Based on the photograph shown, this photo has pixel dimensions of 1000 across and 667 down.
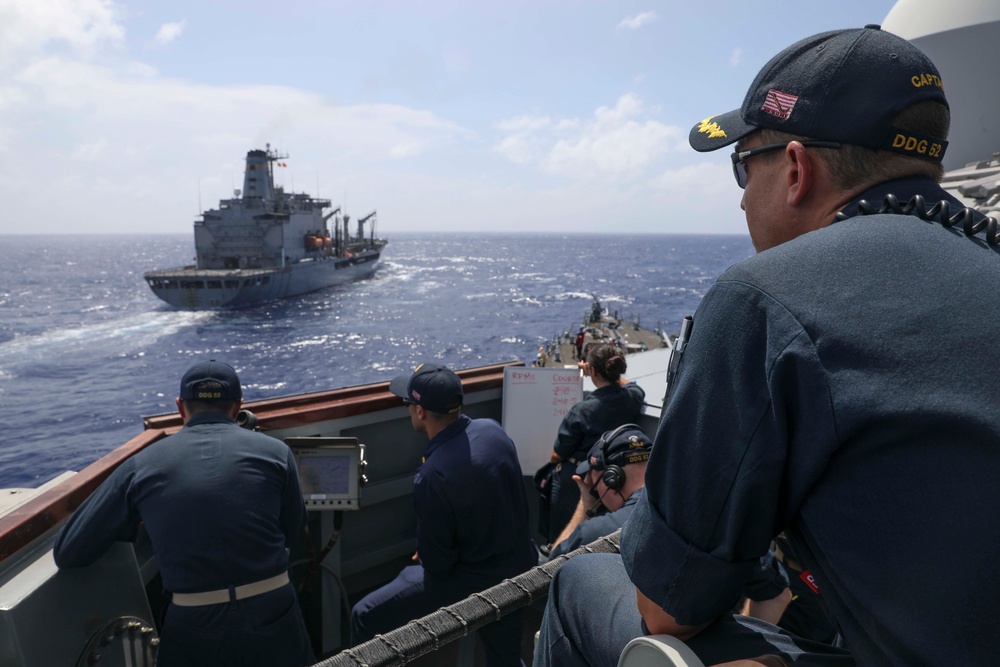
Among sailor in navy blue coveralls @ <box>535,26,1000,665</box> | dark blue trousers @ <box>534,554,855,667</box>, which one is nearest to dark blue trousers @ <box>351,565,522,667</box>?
dark blue trousers @ <box>534,554,855,667</box>

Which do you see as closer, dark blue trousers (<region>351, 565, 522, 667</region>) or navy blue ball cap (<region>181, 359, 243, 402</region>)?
navy blue ball cap (<region>181, 359, 243, 402</region>)

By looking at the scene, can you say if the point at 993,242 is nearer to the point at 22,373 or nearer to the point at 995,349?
the point at 995,349

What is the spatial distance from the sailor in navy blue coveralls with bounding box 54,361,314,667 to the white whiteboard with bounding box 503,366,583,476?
2193 mm

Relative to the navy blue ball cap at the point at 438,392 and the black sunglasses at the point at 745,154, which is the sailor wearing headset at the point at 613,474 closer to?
the navy blue ball cap at the point at 438,392

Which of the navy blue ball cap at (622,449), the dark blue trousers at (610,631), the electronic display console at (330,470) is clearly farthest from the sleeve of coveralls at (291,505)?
the dark blue trousers at (610,631)

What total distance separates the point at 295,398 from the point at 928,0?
59.3 ft

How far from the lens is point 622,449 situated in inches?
119

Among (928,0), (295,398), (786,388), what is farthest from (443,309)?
(786,388)

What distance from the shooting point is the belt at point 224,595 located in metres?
2.69

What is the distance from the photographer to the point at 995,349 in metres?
0.83

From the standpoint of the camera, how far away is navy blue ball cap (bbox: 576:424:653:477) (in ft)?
9.82

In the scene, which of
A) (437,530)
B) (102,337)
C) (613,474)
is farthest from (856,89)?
(102,337)

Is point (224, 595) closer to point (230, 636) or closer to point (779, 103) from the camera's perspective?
point (230, 636)

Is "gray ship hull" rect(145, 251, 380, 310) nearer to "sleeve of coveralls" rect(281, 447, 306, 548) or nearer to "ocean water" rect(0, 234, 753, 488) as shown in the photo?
"ocean water" rect(0, 234, 753, 488)
